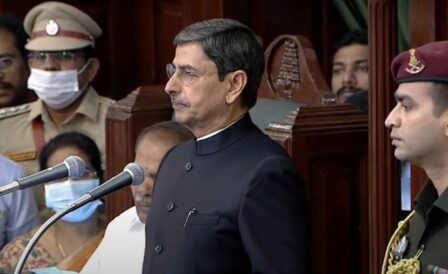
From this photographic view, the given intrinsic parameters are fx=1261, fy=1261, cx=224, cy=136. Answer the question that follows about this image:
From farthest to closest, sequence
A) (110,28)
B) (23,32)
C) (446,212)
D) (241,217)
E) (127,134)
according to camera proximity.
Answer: (110,28), (23,32), (127,134), (241,217), (446,212)

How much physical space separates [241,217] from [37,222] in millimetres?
1712

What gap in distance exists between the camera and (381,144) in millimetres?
3504

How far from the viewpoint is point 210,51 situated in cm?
305

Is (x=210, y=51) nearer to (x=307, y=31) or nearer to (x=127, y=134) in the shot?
(x=127, y=134)

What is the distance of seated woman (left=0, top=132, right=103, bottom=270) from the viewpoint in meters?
4.06

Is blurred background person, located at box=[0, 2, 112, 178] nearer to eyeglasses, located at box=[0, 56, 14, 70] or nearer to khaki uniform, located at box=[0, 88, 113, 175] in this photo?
khaki uniform, located at box=[0, 88, 113, 175]

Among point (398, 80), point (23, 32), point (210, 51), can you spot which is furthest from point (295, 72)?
point (23, 32)

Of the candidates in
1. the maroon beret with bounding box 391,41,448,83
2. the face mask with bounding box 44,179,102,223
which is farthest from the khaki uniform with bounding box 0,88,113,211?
the maroon beret with bounding box 391,41,448,83

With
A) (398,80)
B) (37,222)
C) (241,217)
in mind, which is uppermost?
(398,80)

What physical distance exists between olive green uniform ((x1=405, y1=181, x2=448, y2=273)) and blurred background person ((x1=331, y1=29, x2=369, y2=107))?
6.42ft

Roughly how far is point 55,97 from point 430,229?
2530mm

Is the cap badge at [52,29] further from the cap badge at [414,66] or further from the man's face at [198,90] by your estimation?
the cap badge at [414,66]

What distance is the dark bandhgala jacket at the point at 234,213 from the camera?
289 cm

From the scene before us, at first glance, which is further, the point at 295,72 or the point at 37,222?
the point at 37,222
